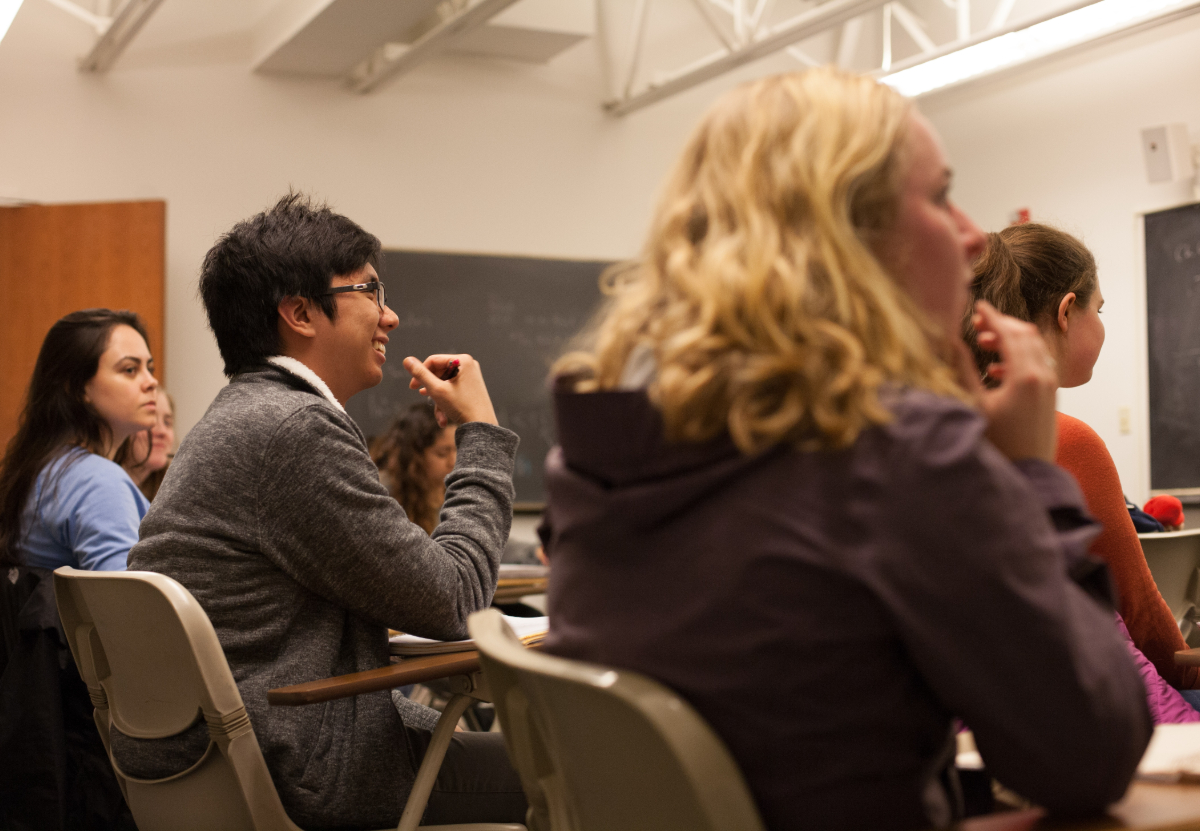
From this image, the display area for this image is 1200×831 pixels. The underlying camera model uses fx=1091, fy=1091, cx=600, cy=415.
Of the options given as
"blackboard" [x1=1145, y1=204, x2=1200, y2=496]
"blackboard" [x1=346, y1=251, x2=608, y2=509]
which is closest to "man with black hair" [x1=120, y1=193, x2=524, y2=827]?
"blackboard" [x1=346, y1=251, x2=608, y2=509]

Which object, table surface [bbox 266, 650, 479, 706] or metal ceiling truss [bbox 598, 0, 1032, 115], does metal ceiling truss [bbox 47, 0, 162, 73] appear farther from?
table surface [bbox 266, 650, 479, 706]

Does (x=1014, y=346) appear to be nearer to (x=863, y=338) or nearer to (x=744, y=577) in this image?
(x=863, y=338)

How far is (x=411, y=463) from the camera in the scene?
373 centimetres

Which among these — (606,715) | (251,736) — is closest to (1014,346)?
(606,715)

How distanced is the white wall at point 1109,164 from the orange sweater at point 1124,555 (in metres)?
3.41

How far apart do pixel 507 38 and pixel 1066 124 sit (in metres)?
2.82

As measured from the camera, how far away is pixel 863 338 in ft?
2.39

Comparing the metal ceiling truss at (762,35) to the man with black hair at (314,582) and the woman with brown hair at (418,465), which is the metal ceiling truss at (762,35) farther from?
the man with black hair at (314,582)

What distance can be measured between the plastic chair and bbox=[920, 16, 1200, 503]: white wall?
420cm

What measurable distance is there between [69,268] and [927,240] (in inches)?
180

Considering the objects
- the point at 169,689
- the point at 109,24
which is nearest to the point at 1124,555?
the point at 169,689

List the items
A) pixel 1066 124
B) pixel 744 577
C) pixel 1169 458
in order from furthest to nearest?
pixel 1066 124 < pixel 1169 458 < pixel 744 577

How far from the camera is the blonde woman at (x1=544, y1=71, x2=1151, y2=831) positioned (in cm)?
67

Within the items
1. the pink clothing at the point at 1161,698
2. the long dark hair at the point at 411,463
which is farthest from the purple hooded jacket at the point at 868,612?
the long dark hair at the point at 411,463
